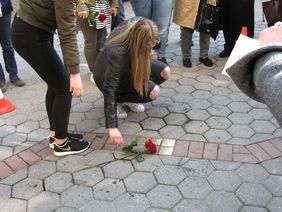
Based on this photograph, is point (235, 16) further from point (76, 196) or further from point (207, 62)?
point (76, 196)

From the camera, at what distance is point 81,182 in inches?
118

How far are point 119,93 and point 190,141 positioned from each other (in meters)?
0.75

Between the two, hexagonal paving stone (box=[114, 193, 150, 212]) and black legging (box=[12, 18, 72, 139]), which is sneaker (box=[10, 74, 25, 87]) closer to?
black legging (box=[12, 18, 72, 139])

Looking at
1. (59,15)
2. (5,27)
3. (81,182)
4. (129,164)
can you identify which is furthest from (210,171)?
(5,27)

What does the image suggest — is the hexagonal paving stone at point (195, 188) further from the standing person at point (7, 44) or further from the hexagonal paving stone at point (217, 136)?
the standing person at point (7, 44)

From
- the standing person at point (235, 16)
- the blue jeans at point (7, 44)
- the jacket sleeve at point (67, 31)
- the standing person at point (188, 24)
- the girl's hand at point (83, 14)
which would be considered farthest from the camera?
the standing person at point (235, 16)

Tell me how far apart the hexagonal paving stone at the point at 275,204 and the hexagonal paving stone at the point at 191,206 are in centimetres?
40

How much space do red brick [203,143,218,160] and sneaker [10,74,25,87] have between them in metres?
2.48

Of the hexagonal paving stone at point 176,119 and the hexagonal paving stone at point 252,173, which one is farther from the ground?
the hexagonal paving stone at point 252,173

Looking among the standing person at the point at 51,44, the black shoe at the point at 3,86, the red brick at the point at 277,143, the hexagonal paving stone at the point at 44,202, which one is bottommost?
the black shoe at the point at 3,86

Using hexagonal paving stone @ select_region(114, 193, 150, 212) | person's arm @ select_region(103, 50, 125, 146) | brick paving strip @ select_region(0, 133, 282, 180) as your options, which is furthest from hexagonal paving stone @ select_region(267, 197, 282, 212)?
person's arm @ select_region(103, 50, 125, 146)

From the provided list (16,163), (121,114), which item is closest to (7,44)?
(121,114)

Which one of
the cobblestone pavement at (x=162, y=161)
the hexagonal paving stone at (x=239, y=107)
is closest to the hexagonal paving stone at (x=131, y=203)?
the cobblestone pavement at (x=162, y=161)

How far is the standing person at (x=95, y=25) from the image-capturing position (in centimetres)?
416
